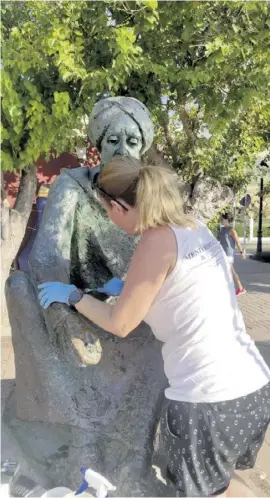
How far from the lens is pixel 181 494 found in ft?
5.60

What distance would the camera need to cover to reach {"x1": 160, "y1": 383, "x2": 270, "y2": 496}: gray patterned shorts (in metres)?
1.60

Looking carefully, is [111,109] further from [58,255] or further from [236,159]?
[236,159]

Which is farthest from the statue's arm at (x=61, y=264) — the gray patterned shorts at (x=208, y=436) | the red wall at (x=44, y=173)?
the red wall at (x=44, y=173)

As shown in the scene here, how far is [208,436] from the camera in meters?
1.60

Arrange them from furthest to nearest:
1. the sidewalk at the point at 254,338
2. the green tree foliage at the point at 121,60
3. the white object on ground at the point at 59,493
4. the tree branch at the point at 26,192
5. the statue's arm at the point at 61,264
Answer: the tree branch at the point at 26,192, the green tree foliage at the point at 121,60, the sidewalk at the point at 254,338, the white object on ground at the point at 59,493, the statue's arm at the point at 61,264

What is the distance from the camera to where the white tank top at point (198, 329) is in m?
1.57

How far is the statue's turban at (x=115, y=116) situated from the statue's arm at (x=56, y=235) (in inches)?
9.7

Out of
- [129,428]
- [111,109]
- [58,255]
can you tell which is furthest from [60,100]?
[129,428]

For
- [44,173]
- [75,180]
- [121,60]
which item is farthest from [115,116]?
[44,173]

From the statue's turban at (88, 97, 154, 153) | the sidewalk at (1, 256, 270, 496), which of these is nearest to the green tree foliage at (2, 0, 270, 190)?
the sidewalk at (1, 256, 270, 496)

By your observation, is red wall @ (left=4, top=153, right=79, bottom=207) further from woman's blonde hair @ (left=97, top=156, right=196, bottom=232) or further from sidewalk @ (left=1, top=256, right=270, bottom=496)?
woman's blonde hair @ (left=97, top=156, right=196, bottom=232)

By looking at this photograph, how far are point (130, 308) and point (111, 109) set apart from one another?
3.45ft

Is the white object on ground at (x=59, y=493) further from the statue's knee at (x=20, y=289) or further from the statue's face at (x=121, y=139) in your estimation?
the statue's face at (x=121, y=139)

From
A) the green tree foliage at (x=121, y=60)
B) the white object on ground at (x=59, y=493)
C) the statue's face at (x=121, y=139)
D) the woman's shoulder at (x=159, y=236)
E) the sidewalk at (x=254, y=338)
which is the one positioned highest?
the green tree foliage at (x=121, y=60)
